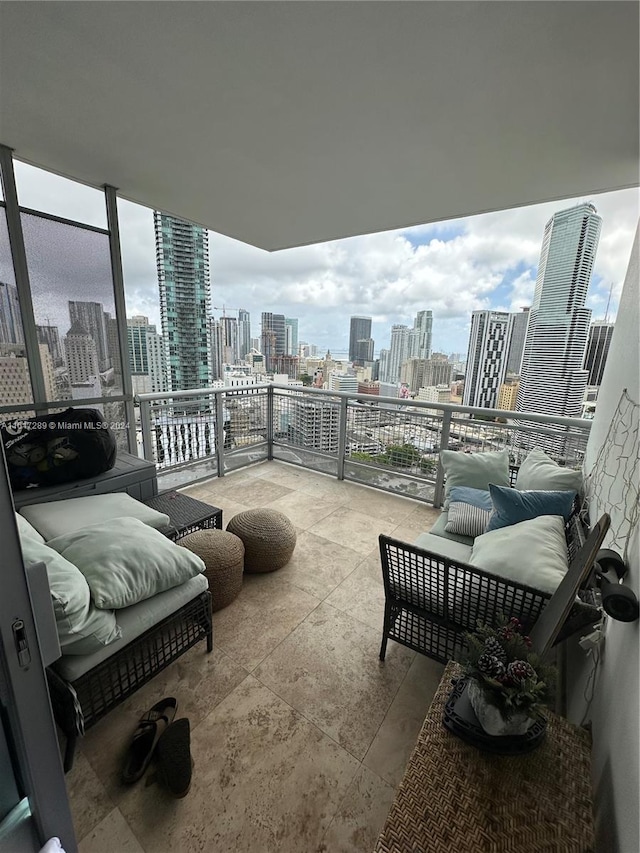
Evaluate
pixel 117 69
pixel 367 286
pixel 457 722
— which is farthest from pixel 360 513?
pixel 367 286

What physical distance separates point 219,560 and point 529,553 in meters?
1.55

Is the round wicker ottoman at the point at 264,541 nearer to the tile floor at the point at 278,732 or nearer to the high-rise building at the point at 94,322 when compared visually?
the tile floor at the point at 278,732

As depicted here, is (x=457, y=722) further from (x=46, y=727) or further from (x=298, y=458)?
(x=298, y=458)

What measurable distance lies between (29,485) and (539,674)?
9.09ft

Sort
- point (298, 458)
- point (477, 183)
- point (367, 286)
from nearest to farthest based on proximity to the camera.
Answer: point (477, 183) → point (298, 458) → point (367, 286)

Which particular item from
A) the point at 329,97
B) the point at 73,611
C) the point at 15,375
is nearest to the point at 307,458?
the point at 15,375

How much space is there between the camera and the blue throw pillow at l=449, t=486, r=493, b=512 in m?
2.11

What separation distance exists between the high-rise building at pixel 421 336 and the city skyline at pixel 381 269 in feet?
0.27

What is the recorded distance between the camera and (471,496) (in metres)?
2.18

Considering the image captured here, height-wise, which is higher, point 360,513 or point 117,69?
point 117,69

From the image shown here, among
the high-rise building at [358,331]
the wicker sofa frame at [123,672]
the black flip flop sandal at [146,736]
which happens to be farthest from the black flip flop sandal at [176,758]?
the high-rise building at [358,331]

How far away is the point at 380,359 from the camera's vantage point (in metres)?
3.90

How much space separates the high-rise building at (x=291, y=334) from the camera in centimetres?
500

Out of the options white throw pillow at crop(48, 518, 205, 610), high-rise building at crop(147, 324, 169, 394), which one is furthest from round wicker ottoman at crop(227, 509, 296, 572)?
high-rise building at crop(147, 324, 169, 394)
